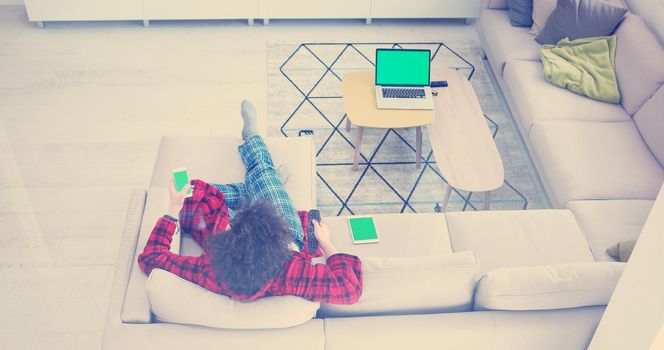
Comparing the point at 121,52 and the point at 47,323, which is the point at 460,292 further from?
the point at 121,52

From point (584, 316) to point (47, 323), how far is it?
2270mm

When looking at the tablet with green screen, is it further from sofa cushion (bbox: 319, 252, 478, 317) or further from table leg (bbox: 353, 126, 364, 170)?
table leg (bbox: 353, 126, 364, 170)

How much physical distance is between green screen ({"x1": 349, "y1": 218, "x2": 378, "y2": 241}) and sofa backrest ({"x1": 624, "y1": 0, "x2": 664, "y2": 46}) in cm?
222

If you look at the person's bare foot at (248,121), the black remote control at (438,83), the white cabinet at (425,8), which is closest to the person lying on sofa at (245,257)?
the person's bare foot at (248,121)

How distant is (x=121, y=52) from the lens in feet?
14.8

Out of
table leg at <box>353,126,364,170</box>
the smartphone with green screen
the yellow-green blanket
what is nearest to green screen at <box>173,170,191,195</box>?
the smartphone with green screen

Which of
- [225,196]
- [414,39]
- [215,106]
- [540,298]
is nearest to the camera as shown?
[540,298]

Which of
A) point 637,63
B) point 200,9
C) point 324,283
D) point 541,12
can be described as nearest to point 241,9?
point 200,9

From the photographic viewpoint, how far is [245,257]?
195cm

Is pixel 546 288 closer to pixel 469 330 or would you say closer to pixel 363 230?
pixel 469 330

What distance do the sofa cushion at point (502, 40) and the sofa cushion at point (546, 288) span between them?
2095 mm

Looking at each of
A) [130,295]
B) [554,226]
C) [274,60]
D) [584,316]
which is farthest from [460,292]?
[274,60]

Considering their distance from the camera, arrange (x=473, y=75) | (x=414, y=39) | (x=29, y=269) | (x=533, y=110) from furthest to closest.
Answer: (x=414, y=39) < (x=473, y=75) < (x=533, y=110) < (x=29, y=269)

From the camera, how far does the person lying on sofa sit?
6.43 feet
